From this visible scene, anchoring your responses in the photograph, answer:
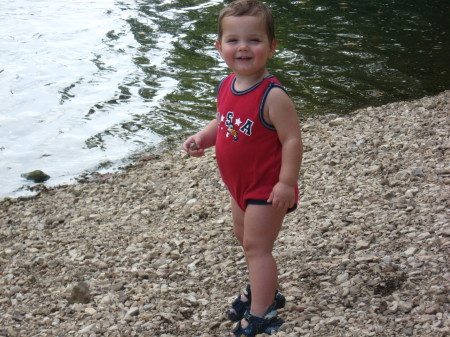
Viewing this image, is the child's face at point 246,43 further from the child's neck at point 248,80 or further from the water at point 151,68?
the water at point 151,68

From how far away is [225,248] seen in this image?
170 inches

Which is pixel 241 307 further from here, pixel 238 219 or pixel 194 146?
pixel 194 146

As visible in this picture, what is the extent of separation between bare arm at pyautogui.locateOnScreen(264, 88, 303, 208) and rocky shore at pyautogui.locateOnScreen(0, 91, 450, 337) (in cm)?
72

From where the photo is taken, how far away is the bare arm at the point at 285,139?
116 inches

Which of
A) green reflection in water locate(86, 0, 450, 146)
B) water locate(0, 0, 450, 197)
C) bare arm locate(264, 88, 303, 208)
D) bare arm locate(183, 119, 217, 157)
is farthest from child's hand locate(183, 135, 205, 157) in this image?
green reflection in water locate(86, 0, 450, 146)

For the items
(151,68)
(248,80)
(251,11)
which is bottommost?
(151,68)

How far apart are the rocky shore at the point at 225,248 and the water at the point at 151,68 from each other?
1.44 m

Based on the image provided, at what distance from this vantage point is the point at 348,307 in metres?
3.32

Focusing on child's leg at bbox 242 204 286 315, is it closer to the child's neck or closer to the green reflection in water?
the child's neck

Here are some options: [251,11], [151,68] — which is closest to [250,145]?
[251,11]

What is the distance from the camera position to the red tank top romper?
9.83 feet

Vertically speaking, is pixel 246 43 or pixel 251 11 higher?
pixel 251 11

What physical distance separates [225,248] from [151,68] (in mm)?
5852

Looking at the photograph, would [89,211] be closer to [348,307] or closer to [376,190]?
[376,190]
